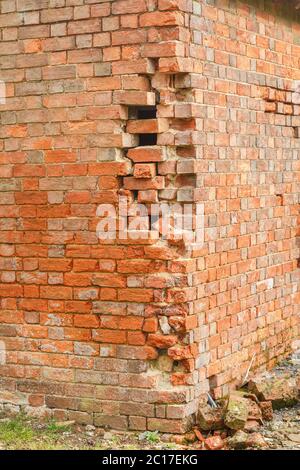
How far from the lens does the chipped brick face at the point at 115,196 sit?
693cm

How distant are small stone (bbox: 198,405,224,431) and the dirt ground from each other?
16 centimetres

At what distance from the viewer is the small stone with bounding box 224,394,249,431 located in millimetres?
6906

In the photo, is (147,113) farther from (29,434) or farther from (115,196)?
(29,434)

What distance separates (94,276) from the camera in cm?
710

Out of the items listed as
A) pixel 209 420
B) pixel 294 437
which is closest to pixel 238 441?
pixel 209 420

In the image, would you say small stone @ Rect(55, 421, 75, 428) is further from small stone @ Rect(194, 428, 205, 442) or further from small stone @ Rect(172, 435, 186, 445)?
small stone @ Rect(194, 428, 205, 442)

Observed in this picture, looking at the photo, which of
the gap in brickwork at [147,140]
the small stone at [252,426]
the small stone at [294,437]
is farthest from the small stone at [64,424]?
the gap in brickwork at [147,140]

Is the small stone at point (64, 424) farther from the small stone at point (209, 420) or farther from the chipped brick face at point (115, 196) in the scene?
the small stone at point (209, 420)

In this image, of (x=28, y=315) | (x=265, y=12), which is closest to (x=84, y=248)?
(x=28, y=315)

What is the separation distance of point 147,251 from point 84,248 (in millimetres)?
557

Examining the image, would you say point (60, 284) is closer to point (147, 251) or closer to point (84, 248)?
point (84, 248)

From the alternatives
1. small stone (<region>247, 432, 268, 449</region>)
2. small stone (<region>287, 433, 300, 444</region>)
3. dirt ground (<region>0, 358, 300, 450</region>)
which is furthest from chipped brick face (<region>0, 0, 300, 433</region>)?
small stone (<region>287, 433, 300, 444</region>)
